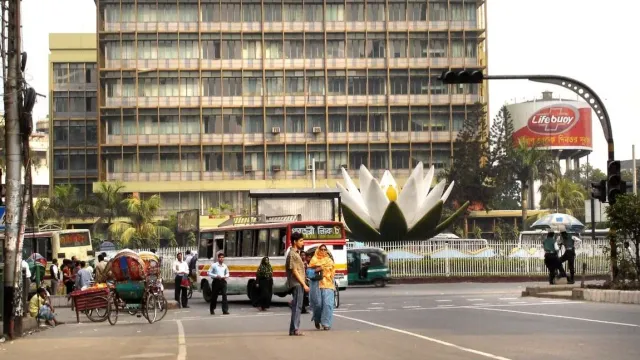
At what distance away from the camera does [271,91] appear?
96812mm

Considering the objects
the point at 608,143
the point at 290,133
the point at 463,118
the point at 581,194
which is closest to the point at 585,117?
the point at 581,194

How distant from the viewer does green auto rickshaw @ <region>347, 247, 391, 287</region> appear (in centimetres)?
4672

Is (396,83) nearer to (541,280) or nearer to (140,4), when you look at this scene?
(140,4)

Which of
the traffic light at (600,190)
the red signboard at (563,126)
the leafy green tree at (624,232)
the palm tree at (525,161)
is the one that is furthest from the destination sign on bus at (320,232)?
the red signboard at (563,126)

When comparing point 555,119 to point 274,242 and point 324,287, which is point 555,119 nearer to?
point 274,242

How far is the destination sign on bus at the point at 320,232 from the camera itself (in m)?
33.0

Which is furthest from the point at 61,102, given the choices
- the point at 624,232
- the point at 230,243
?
the point at 624,232

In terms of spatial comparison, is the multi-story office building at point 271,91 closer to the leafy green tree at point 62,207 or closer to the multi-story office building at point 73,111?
the leafy green tree at point 62,207

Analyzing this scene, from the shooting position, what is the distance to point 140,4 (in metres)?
95.8

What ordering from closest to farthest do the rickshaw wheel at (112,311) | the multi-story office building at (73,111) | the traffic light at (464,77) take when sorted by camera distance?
1. the rickshaw wheel at (112,311)
2. the traffic light at (464,77)
3. the multi-story office building at (73,111)

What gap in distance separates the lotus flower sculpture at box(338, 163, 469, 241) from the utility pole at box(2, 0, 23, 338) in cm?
3397

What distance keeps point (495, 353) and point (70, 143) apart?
96513 millimetres

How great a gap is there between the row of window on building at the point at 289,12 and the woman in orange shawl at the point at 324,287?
77773mm

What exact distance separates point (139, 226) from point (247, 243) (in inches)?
1922
